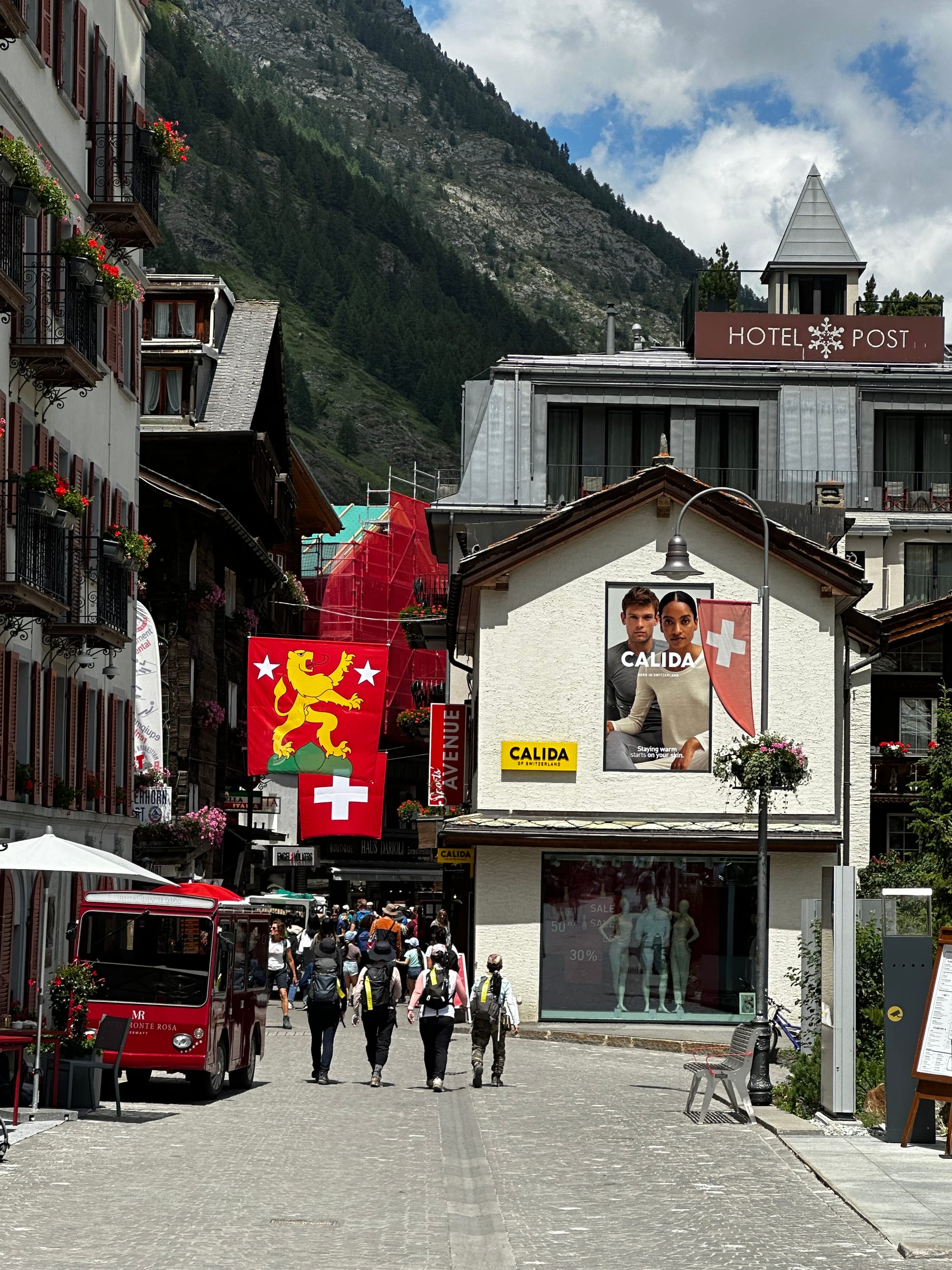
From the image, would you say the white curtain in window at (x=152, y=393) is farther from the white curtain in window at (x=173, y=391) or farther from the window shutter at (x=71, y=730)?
the window shutter at (x=71, y=730)

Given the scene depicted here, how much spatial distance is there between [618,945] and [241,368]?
29.6 meters

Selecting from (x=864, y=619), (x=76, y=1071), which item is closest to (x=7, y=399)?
(x=76, y=1071)

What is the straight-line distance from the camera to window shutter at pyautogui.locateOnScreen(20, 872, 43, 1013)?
2900 cm

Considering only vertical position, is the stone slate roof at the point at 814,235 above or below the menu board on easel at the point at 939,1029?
above

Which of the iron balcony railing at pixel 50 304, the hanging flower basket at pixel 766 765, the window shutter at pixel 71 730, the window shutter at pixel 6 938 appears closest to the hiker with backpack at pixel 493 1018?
the hanging flower basket at pixel 766 765

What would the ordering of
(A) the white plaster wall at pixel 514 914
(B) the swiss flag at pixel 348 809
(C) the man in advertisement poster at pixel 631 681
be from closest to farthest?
(A) the white plaster wall at pixel 514 914 → (C) the man in advertisement poster at pixel 631 681 → (B) the swiss flag at pixel 348 809

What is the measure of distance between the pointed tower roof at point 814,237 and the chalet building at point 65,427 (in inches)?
1234

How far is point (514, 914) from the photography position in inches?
1463

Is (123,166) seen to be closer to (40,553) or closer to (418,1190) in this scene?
(40,553)

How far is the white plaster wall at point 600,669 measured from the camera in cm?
3806

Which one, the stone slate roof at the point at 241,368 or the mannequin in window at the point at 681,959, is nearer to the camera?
the mannequin in window at the point at 681,959

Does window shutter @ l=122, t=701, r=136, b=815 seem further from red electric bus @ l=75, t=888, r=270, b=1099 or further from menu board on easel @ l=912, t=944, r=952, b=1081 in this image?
menu board on easel @ l=912, t=944, r=952, b=1081

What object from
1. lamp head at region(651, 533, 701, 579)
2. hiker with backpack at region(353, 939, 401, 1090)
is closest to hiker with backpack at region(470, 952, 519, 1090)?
hiker with backpack at region(353, 939, 401, 1090)

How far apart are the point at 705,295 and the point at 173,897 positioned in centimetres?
4784
